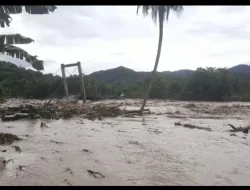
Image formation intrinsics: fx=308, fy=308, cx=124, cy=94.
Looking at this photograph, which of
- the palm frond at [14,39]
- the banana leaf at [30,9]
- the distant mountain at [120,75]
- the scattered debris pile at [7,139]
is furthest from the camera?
the distant mountain at [120,75]

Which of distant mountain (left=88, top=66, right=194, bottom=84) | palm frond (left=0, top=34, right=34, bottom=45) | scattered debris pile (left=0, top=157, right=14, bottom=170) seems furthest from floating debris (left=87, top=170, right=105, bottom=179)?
distant mountain (left=88, top=66, right=194, bottom=84)

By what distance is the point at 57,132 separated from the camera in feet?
30.6

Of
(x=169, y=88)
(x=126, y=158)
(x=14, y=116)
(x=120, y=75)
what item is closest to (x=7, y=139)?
(x=126, y=158)

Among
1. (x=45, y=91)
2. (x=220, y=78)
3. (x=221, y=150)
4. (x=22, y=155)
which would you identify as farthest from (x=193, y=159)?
(x=45, y=91)

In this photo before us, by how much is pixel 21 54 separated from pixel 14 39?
3.03 ft

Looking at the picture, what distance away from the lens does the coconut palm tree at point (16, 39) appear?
939 cm

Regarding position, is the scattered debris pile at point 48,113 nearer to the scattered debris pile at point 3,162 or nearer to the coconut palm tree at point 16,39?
the coconut palm tree at point 16,39

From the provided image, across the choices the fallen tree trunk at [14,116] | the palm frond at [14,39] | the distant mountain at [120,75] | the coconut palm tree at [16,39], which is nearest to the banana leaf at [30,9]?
the coconut palm tree at [16,39]

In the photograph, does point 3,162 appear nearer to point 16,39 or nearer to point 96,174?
point 96,174

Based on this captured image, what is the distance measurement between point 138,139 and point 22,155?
3.32m

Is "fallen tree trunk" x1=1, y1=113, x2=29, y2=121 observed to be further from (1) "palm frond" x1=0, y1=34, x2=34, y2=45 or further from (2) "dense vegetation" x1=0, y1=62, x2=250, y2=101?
(2) "dense vegetation" x1=0, y1=62, x2=250, y2=101

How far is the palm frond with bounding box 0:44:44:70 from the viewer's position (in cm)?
971

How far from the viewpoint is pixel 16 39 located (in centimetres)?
1056
